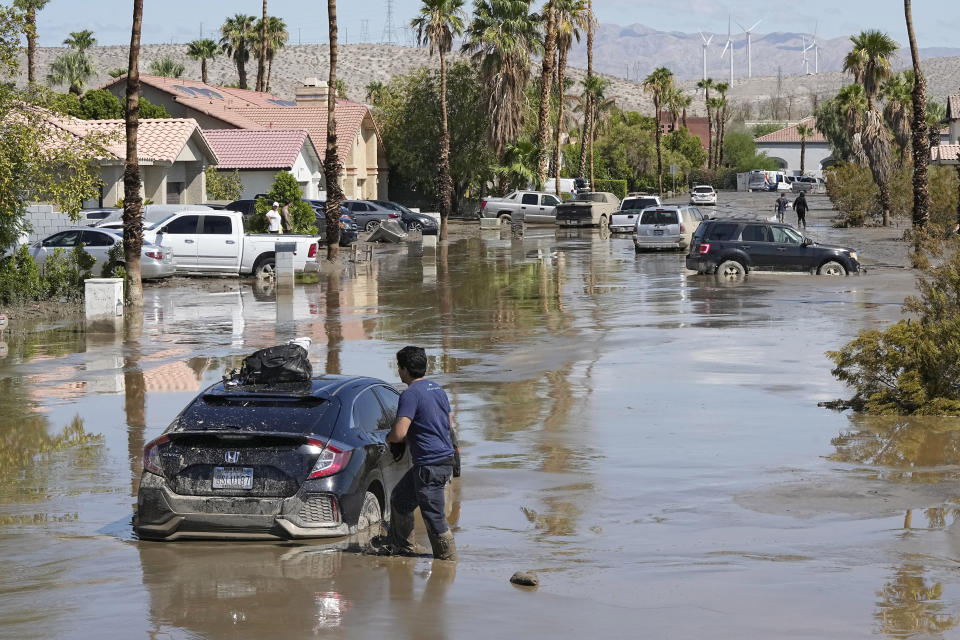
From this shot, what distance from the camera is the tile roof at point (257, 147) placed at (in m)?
58.5

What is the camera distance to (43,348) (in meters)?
21.7

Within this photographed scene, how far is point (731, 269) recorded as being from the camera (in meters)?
33.5

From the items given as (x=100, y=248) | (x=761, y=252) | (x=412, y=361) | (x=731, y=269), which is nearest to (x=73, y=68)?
(x=100, y=248)

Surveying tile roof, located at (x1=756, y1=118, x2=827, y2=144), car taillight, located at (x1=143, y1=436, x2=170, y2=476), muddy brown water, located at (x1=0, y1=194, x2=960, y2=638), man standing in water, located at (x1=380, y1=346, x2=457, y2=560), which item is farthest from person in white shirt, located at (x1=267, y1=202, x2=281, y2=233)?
tile roof, located at (x1=756, y1=118, x2=827, y2=144)

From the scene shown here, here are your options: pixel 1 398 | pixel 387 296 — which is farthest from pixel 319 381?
pixel 387 296

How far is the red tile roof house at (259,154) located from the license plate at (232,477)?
49.9 metres

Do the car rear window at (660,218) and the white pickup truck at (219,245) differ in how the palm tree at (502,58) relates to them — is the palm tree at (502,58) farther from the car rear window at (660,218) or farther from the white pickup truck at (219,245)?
the white pickup truck at (219,245)

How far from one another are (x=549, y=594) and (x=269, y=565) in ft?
6.75

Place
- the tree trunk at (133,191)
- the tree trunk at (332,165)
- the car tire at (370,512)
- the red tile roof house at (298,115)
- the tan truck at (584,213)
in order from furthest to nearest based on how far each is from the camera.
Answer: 1. the red tile roof house at (298,115)
2. the tan truck at (584,213)
3. the tree trunk at (332,165)
4. the tree trunk at (133,191)
5. the car tire at (370,512)

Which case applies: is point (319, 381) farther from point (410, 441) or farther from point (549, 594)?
point (549, 594)

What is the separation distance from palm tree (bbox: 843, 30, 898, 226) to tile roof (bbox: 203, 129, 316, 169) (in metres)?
27.6

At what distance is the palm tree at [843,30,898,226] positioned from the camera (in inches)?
2309

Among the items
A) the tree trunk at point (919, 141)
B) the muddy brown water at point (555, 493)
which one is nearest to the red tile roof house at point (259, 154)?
the tree trunk at point (919, 141)

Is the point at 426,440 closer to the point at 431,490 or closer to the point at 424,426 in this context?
the point at 424,426
